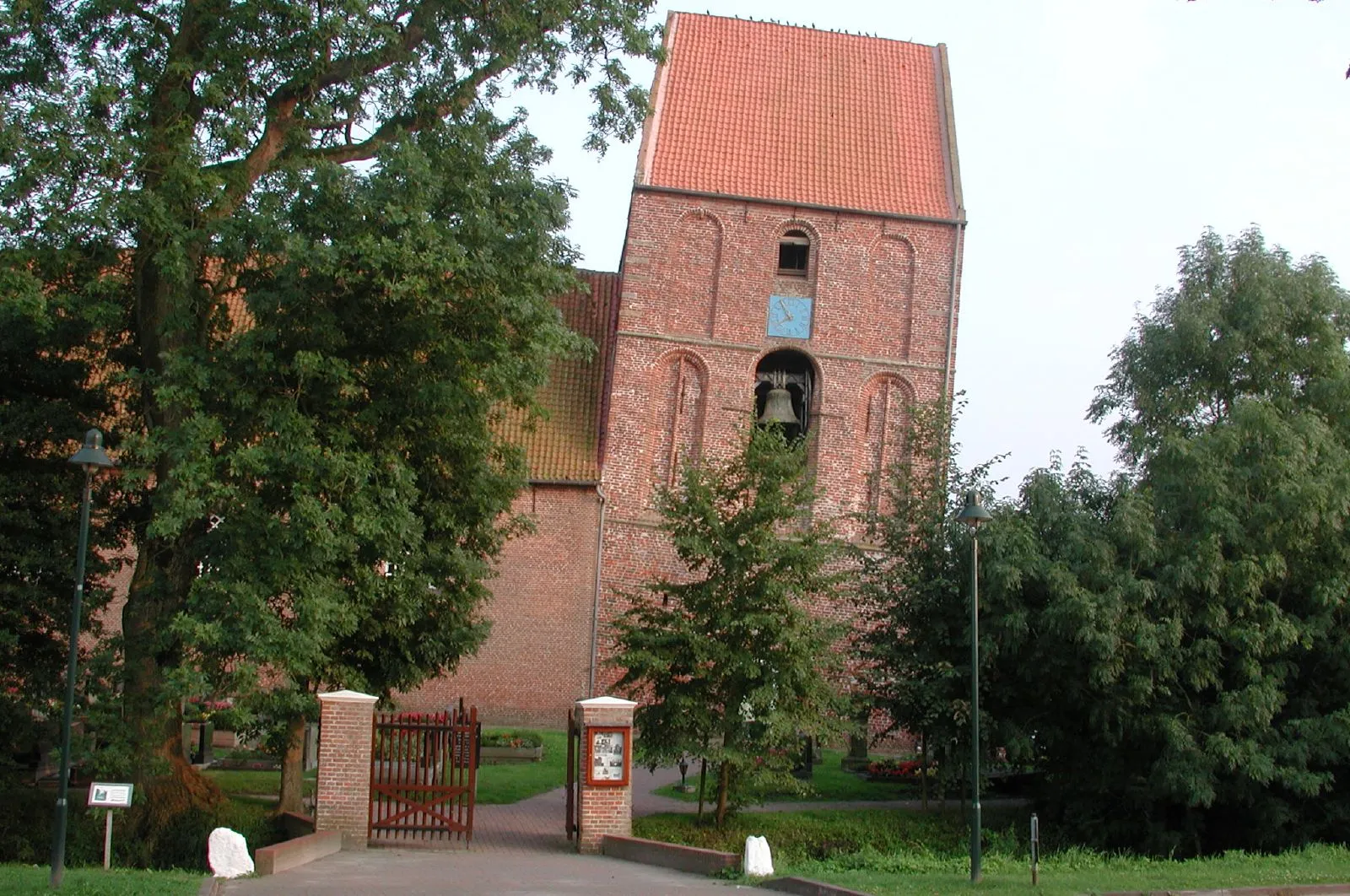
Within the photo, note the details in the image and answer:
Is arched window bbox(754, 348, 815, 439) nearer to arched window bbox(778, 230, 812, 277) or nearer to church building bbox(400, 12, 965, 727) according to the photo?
church building bbox(400, 12, 965, 727)

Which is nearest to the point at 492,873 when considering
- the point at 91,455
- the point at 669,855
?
the point at 669,855

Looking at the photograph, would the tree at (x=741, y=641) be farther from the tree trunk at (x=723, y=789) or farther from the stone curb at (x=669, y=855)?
the stone curb at (x=669, y=855)

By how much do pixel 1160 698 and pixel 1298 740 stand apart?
1928 mm

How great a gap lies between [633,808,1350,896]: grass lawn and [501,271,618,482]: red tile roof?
11.2 meters

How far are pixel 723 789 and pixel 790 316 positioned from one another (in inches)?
528

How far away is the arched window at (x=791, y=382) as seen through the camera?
3072cm

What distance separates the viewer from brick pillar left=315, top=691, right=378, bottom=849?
1712 cm

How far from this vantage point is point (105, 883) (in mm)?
12805

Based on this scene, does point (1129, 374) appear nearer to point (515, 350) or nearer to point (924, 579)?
point (924, 579)

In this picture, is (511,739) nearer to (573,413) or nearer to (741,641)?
(573,413)

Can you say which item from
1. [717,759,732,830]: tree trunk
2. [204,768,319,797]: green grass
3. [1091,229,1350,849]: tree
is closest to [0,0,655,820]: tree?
[204,768,319,797]: green grass

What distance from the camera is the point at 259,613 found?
16.5m

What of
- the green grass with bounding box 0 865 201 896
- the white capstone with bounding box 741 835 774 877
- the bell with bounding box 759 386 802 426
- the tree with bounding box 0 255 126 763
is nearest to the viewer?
the green grass with bounding box 0 865 201 896

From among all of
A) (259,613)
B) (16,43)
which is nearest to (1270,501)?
(259,613)
